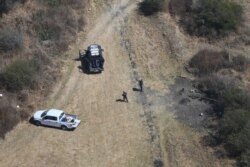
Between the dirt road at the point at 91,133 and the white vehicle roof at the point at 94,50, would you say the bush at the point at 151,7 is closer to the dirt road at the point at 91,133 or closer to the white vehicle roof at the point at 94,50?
the dirt road at the point at 91,133

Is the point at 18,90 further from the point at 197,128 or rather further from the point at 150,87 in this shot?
the point at 197,128

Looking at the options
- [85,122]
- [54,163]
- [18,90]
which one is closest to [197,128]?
[85,122]

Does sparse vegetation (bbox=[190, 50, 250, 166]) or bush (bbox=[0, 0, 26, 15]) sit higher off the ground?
bush (bbox=[0, 0, 26, 15])

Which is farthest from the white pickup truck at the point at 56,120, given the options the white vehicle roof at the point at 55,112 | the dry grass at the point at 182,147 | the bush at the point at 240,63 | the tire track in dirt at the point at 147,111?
the bush at the point at 240,63

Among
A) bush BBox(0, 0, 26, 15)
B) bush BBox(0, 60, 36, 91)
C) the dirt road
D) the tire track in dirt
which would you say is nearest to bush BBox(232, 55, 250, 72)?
the tire track in dirt

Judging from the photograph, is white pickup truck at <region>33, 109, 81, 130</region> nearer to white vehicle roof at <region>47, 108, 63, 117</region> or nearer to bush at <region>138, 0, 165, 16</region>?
white vehicle roof at <region>47, 108, 63, 117</region>

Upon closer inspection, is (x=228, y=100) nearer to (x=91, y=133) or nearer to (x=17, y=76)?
(x=91, y=133)

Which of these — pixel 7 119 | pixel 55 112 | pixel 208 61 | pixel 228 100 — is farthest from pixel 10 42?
pixel 228 100
